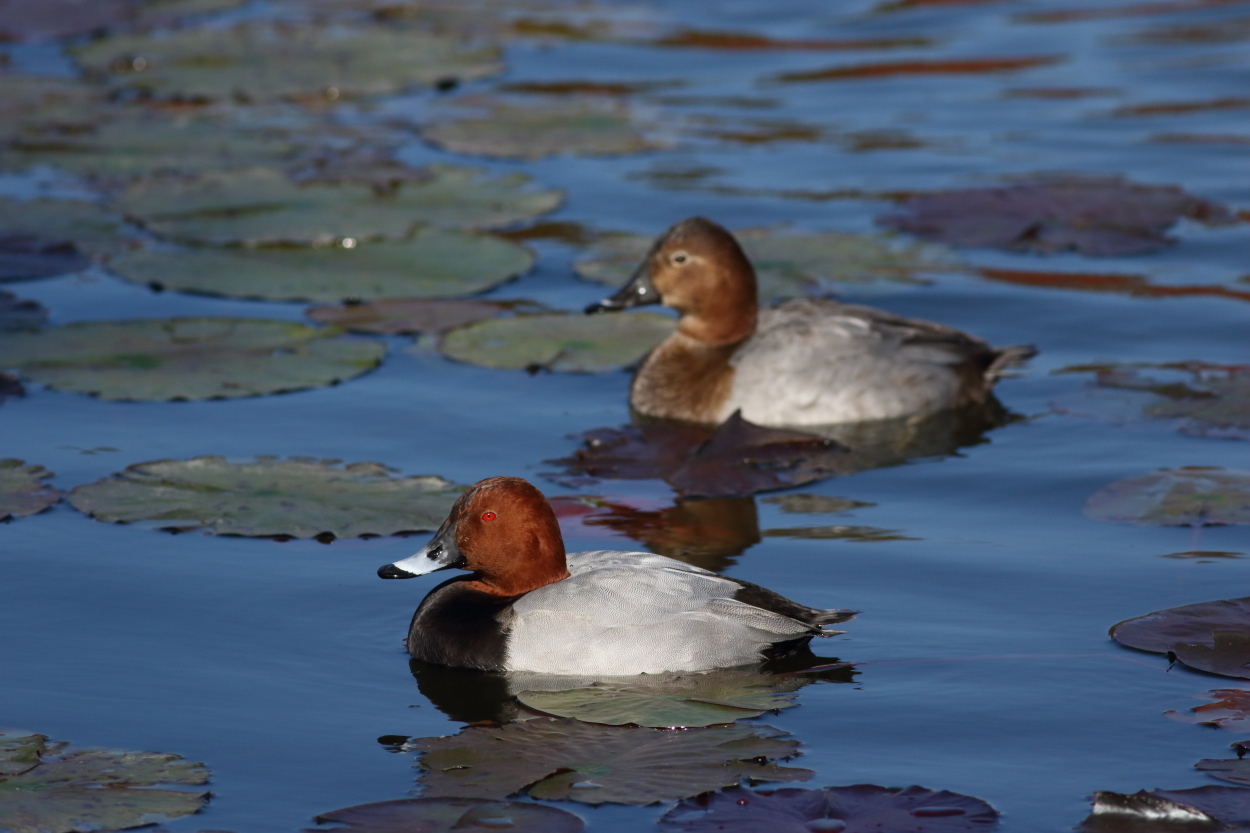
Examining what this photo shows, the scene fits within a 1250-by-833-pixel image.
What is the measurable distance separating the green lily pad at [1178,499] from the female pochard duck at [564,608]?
1742 mm

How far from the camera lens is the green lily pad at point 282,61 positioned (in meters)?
13.8

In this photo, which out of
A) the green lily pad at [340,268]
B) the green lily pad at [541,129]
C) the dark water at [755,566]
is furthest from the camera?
the green lily pad at [541,129]

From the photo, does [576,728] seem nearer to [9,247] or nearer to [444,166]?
[9,247]

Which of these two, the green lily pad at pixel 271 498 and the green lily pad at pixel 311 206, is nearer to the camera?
the green lily pad at pixel 271 498

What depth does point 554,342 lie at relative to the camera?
348 inches

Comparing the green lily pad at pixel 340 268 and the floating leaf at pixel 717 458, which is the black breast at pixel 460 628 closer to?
the floating leaf at pixel 717 458

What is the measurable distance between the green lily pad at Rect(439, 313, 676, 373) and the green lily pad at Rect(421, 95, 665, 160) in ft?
11.2

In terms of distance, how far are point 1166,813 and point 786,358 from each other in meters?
4.11

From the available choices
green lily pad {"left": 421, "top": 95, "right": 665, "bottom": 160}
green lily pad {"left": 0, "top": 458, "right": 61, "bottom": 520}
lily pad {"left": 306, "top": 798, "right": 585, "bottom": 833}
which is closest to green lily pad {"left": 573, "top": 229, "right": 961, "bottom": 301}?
green lily pad {"left": 421, "top": 95, "right": 665, "bottom": 160}

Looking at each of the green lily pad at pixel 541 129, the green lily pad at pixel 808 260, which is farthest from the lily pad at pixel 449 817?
the green lily pad at pixel 541 129

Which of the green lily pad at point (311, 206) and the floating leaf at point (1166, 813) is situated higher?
the green lily pad at point (311, 206)

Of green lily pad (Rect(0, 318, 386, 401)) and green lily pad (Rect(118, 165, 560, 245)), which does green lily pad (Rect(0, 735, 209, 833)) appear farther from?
green lily pad (Rect(118, 165, 560, 245))

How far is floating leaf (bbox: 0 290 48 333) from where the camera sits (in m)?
8.54

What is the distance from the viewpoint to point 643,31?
17031 millimetres
